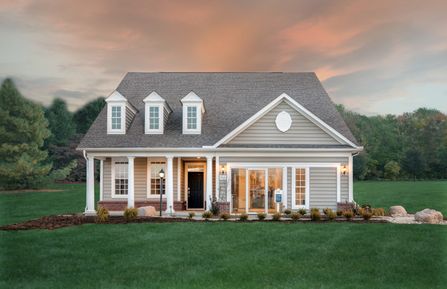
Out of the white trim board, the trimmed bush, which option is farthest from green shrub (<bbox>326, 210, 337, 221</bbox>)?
the white trim board

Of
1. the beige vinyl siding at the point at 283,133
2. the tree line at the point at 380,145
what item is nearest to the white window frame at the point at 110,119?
the beige vinyl siding at the point at 283,133

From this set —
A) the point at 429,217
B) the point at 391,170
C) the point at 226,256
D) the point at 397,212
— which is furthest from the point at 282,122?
the point at 391,170

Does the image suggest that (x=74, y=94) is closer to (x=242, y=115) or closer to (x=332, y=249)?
(x=332, y=249)

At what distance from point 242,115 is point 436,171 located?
44.5 m

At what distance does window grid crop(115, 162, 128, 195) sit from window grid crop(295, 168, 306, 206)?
831cm

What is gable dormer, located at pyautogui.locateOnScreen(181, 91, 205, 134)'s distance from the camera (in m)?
23.2

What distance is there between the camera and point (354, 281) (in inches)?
400

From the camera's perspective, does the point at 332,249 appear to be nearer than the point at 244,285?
No

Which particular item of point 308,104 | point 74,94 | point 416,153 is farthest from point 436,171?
point 74,94

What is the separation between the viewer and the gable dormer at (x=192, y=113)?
76.1 feet

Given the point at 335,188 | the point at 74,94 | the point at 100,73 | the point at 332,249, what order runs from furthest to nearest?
the point at 335,188 → the point at 332,249 → the point at 100,73 → the point at 74,94

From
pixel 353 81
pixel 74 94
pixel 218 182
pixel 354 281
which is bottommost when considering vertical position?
pixel 354 281

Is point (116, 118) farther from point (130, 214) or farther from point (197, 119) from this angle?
point (130, 214)

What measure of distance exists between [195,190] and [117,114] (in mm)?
5426
